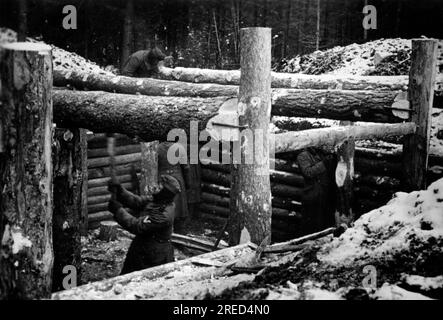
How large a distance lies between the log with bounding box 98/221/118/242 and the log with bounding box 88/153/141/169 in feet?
3.99

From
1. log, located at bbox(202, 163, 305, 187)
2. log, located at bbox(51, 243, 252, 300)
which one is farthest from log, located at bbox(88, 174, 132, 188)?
log, located at bbox(51, 243, 252, 300)

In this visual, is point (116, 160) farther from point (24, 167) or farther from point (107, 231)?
point (24, 167)

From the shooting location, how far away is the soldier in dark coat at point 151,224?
5.56 m

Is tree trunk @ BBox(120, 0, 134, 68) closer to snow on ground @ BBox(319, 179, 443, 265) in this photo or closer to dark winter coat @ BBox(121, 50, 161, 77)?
dark winter coat @ BBox(121, 50, 161, 77)

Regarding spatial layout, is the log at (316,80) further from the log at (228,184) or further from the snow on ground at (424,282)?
the snow on ground at (424,282)

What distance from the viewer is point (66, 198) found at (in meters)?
5.35

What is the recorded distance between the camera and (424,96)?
231 inches

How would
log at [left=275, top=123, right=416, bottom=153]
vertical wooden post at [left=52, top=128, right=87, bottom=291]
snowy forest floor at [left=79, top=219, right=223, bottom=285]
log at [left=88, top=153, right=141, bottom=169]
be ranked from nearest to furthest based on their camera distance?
1. log at [left=275, top=123, right=416, bottom=153]
2. vertical wooden post at [left=52, top=128, right=87, bottom=291]
3. snowy forest floor at [left=79, top=219, right=223, bottom=285]
4. log at [left=88, top=153, right=141, bottom=169]

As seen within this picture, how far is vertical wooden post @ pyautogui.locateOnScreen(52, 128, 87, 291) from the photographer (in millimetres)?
5215

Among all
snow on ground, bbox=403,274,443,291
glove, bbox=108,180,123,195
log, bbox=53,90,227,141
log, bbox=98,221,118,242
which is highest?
log, bbox=53,90,227,141

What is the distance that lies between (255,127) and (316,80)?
348cm

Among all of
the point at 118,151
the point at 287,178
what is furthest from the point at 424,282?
the point at 118,151
